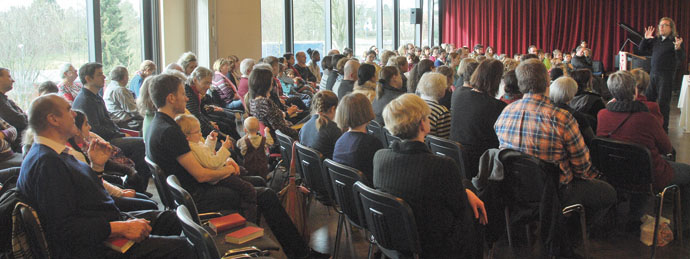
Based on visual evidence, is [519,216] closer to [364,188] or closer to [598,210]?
[598,210]

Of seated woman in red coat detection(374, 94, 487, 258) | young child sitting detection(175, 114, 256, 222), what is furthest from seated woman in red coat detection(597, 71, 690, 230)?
young child sitting detection(175, 114, 256, 222)

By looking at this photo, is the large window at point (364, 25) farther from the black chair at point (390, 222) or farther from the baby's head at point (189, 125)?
the black chair at point (390, 222)

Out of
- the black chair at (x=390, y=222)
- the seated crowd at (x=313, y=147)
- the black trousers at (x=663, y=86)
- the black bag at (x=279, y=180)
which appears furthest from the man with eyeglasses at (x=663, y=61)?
the black chair at (x=390, y=222)

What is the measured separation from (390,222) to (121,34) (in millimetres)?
6101

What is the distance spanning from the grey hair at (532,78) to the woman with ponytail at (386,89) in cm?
158

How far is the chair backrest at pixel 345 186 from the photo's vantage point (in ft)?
9.45

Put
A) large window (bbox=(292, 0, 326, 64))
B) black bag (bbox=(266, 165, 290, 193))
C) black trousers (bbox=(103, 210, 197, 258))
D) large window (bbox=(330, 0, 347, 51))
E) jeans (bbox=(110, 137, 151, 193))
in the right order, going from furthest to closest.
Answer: large window (bbox=(330, 0, 347, 51)), large window (bbox=(292, 0, 326, 64)), black bag (bbox=(266, 165, 290, 193)), jeans (bbox=(110, 137, 151, 193)), black trousers (bbox=(103, 210, 197, 258))

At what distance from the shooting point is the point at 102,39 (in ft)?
23.5

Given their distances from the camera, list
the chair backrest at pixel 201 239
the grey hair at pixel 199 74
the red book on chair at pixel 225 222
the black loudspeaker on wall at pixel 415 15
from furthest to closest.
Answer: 1. the black loudspeaker on wall at pixel 415 15
2. the grey hair at pixel 199 74
3. the red book on chair at pixel 225 222
4. the chair backrest at pixel 201 239

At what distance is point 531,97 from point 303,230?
159cm

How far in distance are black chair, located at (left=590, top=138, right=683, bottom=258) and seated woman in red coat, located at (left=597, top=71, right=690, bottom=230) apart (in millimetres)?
135

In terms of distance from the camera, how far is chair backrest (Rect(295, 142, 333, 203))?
134 inches

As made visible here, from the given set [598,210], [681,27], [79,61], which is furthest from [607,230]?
[681,27]

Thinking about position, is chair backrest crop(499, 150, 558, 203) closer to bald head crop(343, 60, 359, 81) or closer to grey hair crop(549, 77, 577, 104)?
grey hair crop(549, 77, 577, 104)
